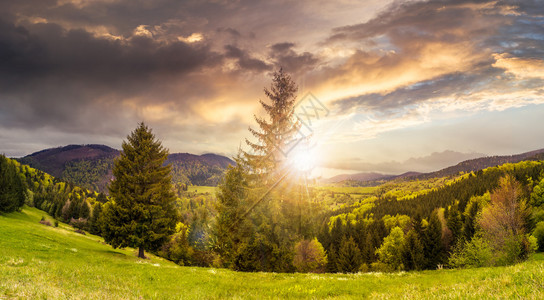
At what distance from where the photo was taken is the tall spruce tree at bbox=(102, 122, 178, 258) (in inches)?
1212

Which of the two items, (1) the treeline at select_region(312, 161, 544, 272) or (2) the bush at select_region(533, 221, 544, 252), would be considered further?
(2) the bush at select_region(533, 221, 544, 252)

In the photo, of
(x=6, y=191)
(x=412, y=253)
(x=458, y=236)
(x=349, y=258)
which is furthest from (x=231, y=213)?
(x=458, y=236)

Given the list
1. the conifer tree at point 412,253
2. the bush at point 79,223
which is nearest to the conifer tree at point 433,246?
the conifer tree at point 412,253

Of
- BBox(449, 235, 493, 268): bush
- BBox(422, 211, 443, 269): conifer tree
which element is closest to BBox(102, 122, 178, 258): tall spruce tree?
BBox(449, 235, 493, 268): bush

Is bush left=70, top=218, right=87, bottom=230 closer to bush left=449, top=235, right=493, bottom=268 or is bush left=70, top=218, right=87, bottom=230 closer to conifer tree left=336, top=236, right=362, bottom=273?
conifer tree left=336, top=236, right=362, bottom=273

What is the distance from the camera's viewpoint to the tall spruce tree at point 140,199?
3080 cm

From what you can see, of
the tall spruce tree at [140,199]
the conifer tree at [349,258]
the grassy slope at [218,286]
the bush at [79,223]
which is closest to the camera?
the grassy slope at [218,286]

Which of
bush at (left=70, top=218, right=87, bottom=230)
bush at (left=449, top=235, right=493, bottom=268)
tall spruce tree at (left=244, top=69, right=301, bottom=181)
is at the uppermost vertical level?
tall spruce tree at (left=244, top=69, right=301, bottom=181)

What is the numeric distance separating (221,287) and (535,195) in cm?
13658

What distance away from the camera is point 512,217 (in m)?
46.7

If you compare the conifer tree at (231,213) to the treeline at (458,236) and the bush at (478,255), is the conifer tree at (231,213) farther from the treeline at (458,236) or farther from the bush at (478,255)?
the bush at (478,255)

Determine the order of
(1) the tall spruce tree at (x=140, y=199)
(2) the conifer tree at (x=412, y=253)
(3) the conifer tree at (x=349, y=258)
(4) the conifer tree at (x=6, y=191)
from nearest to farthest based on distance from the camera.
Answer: (1) the tall spruce tree at (x=140, y=199), (4) the conifer tree at (x=6, y=191), (2) the conifer tree at (x=412, y=253), (3) the conifer tree at (x=349, y=258)

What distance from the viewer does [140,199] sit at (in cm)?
3111

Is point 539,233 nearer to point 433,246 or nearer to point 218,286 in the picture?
point 433,246
